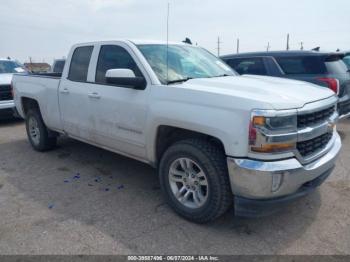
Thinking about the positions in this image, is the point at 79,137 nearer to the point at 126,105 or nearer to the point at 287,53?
the point at 126,105

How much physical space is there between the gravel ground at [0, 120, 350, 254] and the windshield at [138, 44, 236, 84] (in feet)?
5.02

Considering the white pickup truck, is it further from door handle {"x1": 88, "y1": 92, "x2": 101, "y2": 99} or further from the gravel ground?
the gravel ground

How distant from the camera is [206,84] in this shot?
3.45 m

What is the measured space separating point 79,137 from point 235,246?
291 cm

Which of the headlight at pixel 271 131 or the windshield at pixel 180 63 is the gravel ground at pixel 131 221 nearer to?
the headlight at pixel 271 131

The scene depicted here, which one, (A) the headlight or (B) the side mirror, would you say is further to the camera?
(B) the side mirror

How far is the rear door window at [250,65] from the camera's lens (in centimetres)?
689

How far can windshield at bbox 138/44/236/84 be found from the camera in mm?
3770

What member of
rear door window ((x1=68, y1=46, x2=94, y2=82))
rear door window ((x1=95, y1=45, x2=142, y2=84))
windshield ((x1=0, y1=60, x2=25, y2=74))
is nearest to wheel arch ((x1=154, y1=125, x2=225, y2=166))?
rear door window ((x1=95, y1=45, x2=142, y2=84))

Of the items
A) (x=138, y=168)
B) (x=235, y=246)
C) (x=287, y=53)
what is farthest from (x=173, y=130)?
(x=287, y=53)

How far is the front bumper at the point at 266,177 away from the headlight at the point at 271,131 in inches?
5.2

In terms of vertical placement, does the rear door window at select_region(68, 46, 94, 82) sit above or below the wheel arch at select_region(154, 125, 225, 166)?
above

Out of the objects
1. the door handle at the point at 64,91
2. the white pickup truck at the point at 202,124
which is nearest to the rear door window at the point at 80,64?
the white pickup truck at the point at 202,124

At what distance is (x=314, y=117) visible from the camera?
3.14 meters
